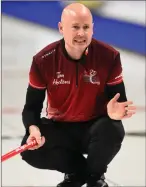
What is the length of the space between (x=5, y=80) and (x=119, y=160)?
1578 millimetres

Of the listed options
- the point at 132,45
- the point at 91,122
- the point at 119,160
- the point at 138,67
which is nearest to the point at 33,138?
the point at 91,122

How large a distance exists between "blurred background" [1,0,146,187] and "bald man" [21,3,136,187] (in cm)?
28

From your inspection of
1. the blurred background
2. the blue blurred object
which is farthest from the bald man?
the blue blurred object

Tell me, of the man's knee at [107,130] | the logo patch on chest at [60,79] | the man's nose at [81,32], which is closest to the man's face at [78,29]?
the man's nose at [81,32]

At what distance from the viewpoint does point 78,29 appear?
1.46m

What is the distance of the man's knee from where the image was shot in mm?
1549

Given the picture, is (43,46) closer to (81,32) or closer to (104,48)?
(104,48)

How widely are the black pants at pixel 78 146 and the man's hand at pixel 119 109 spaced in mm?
52

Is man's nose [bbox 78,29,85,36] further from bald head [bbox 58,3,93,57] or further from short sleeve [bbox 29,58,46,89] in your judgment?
short sleeve [bbox 29,58,46,89]

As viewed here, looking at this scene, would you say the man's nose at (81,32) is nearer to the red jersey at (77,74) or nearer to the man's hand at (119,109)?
the red jersey at (77,74)

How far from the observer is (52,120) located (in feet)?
5.39

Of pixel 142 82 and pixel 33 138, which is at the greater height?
pixel 142 82

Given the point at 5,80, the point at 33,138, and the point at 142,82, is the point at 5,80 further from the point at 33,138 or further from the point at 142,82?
the point at 33,138

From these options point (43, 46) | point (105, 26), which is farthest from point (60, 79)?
point (105, 26)
